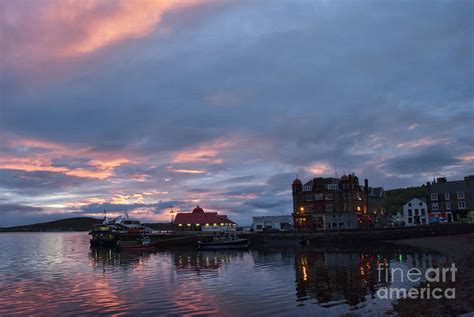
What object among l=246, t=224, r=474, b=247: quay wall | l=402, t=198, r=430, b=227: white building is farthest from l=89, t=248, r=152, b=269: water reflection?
l=402, t=198, r=430, b=227: white building

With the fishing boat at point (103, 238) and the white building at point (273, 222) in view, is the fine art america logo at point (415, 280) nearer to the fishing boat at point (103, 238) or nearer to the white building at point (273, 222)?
the white building at point (273, 222)

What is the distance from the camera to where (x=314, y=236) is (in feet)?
361

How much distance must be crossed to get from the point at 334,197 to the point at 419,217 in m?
39.4

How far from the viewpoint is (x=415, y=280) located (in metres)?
46.3

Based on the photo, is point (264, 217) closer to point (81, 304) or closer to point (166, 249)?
point (166, 249)

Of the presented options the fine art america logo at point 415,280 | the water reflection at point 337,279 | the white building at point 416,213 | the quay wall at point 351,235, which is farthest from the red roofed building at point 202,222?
the fine art america logo at point 415,280

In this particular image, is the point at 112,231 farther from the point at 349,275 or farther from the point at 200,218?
the point at 349,275

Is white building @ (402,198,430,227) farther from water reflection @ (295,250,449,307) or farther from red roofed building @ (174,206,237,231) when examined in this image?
water reflection @ (295,250,449,307)

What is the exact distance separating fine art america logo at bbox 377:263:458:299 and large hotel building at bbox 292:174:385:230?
7113 centimetres

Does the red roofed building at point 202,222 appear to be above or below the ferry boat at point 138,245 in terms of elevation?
above

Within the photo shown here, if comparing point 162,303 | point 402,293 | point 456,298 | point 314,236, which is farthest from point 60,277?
point 314,236

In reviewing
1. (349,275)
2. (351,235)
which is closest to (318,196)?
(351,235)

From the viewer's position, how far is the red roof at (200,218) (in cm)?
15225

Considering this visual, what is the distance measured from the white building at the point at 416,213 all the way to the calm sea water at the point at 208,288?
81.0m
